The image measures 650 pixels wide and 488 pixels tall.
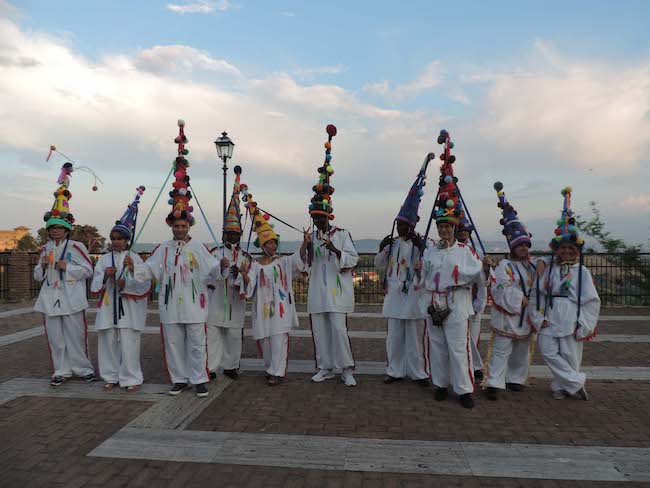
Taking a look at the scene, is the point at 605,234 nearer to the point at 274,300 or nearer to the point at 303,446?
the point at 274,300

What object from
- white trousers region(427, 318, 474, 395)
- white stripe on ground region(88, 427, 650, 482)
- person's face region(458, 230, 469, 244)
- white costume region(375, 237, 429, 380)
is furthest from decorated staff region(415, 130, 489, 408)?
white stripe on ground region(88, 427, 650, 482)

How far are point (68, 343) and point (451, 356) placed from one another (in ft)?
15.3

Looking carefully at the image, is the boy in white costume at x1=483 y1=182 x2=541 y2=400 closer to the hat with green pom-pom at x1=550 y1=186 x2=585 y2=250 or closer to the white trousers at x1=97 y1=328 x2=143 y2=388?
the hat with green pom-pom at x1=550 y1=186 x2=585 y2=250

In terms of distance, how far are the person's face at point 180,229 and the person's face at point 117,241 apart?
736 mm

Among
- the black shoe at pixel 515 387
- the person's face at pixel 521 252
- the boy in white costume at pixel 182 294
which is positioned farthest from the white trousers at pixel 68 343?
the person's face at pixel 521 252

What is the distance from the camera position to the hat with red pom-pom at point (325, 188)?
5.81 meters

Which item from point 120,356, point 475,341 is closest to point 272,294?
point 120,356

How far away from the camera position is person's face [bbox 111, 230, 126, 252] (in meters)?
5.67

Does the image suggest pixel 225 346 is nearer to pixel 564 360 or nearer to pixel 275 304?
pixel 275 304

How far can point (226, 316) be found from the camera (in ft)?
19.2

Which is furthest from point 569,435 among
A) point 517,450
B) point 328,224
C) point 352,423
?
point 328,224

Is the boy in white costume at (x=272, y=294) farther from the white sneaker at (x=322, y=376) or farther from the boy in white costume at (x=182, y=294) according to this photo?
the boy in white costume at (x=182, y=294)

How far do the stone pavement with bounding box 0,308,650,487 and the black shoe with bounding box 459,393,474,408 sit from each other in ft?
0.27

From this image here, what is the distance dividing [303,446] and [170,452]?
3.60 ft
